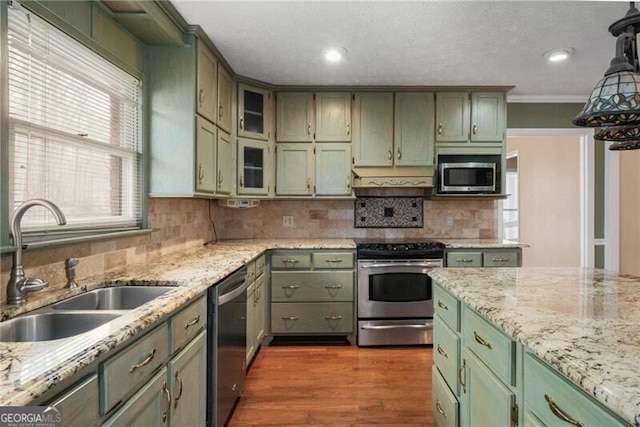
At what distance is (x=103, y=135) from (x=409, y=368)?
264cm

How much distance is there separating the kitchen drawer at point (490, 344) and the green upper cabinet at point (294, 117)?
2500 mm

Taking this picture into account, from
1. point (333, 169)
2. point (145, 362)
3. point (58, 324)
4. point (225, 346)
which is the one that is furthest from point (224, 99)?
point (145, 362)

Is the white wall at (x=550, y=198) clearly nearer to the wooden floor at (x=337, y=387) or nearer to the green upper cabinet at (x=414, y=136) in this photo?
the green upper cabinet at (x=414, y=136)

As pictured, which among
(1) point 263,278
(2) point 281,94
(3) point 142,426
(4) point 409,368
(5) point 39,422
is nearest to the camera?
(5) point 39,422

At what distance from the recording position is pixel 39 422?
2.53 ft

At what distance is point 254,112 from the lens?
3.41 metres

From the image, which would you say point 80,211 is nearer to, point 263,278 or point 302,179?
point 263,278

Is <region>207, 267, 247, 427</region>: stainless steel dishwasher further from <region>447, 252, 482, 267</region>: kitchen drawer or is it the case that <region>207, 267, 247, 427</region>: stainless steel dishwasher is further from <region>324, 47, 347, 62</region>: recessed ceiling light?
<region>447, 252, 482, 267</region>: kitchen drawer

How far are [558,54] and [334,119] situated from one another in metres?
1.89

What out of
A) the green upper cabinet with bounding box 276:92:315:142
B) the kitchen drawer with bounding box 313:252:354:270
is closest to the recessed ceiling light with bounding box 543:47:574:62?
the green upper cabinet with bounding box 276:92:315:142

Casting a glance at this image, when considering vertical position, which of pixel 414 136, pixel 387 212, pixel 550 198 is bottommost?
pixel 387 212

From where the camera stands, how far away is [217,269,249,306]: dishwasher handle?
1.90 m

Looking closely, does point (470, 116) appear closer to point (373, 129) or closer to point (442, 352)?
point (373, 129)

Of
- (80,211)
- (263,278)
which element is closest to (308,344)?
(263,278)
